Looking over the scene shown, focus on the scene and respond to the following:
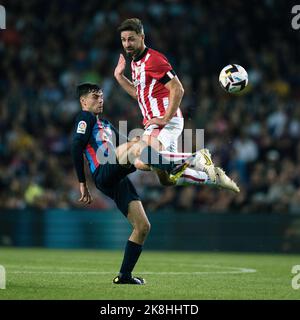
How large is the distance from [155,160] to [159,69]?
110 cm

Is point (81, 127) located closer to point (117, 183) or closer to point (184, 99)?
point (117, 183)

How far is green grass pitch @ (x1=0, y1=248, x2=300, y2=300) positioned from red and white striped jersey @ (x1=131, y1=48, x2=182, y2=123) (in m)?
2.10

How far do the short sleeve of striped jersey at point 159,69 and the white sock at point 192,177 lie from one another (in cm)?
112

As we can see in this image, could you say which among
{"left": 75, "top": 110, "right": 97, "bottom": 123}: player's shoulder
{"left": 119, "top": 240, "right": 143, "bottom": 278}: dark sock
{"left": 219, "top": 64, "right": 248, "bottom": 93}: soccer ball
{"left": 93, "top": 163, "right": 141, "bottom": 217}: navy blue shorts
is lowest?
{"left": 119, "top": 240, "right": 143, "bottom": 278}: dark sock

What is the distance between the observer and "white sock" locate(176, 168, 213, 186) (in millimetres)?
10414

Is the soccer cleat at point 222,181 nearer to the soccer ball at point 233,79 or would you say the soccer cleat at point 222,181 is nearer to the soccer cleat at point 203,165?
the soccer cleat at point 203,165

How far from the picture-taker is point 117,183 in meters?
10.3

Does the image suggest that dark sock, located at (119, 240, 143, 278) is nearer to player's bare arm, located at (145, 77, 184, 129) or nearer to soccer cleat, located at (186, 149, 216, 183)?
soccer cleat, located at (186, 149, 216, 183)

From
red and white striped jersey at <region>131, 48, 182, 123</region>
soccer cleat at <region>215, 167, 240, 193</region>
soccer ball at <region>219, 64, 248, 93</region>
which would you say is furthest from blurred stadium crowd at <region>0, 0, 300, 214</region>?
red and white striped jersey at <region>131, 48, 182, 123</region>

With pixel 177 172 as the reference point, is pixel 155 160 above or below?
above

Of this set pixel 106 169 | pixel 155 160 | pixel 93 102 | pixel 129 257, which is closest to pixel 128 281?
pixel 129 257

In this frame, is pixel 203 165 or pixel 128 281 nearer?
pixel 128 281
